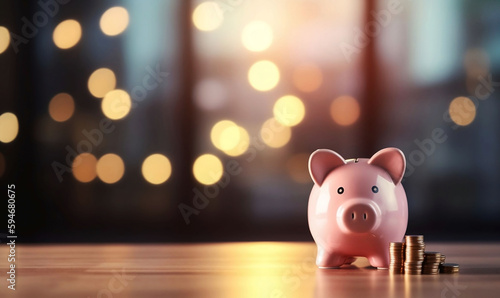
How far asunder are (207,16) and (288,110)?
2.22 ft

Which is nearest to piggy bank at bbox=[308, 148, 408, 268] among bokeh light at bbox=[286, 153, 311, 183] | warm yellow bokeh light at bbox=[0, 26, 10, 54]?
bokeh light at bbox=[286, 153, 311, 183]

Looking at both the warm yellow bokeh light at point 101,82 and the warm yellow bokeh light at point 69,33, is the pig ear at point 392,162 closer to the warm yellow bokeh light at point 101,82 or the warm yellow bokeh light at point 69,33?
the warm yellow bokeh light at point 101,82

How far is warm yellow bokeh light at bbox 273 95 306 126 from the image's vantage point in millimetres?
3633

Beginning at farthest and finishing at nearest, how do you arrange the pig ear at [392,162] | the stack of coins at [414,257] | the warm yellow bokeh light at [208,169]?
the warm yellow bokeh light at [208,169] < the pig ear at [392,162] < the stack of coins at [414,257]

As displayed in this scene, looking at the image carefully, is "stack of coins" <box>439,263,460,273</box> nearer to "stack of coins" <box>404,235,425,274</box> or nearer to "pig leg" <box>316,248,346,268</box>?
"stack of coins" <box>404,235,425,274</box>

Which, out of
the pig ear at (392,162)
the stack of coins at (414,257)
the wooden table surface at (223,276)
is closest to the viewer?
the wooden table surface at (223,276)

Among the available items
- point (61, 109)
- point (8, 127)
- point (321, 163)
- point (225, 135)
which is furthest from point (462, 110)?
point (8, 127)

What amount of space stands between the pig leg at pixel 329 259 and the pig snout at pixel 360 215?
0.14 meters

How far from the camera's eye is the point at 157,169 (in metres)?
3.60

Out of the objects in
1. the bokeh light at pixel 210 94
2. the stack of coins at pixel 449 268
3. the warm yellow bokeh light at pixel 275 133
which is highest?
the bokeh light at pixel 210 94

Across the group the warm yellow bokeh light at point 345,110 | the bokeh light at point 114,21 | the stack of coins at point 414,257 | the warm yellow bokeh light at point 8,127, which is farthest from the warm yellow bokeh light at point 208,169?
the stack of coins at point 414,257

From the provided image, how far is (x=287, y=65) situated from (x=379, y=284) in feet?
7.34

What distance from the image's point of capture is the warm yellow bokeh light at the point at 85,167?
11.8ft

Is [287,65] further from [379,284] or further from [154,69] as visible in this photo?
[379,284]
